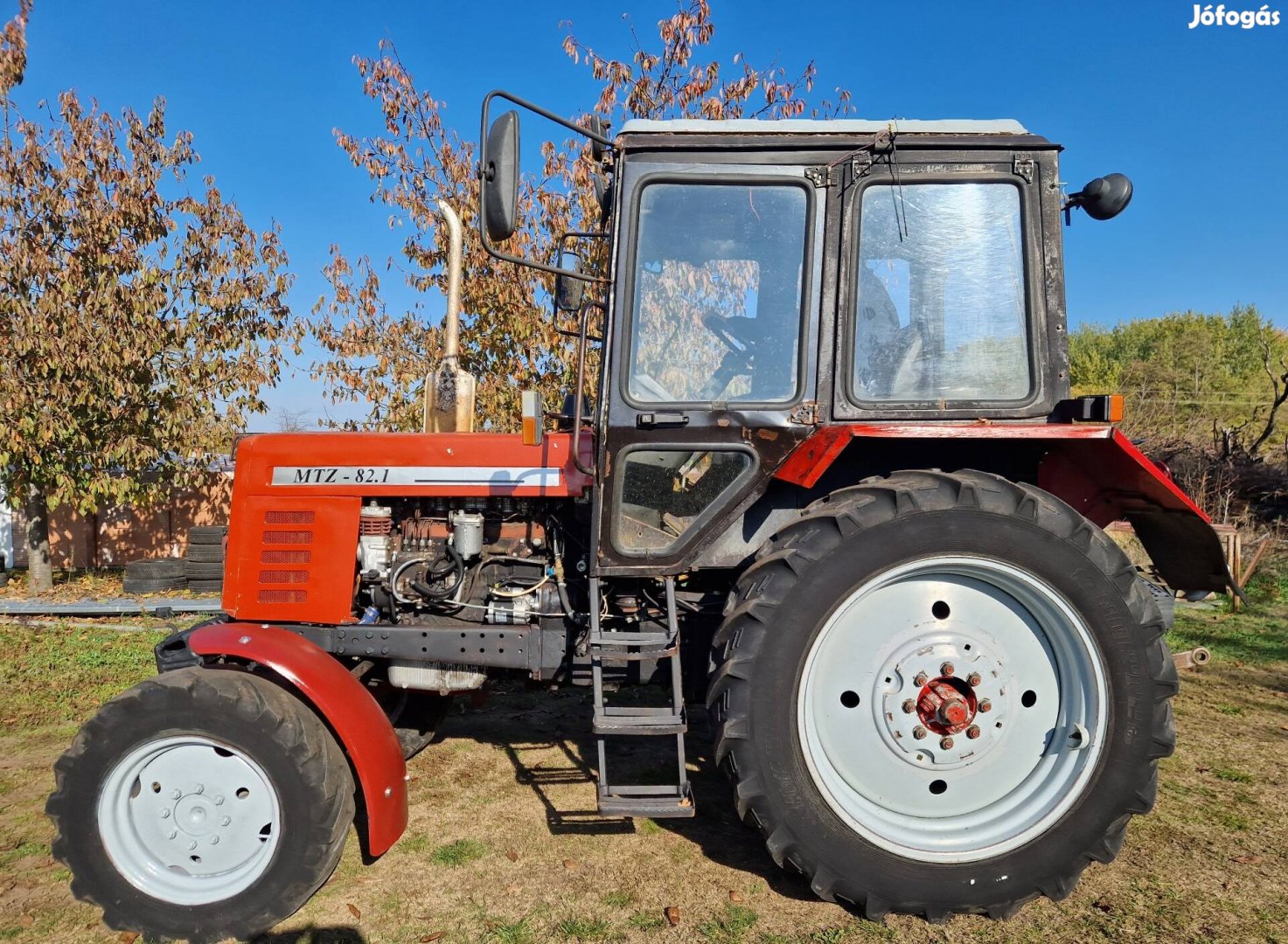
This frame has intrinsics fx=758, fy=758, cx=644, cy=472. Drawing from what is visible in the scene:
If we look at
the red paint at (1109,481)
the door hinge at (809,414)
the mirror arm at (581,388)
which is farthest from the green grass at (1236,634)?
the mirror arm at (581,388)

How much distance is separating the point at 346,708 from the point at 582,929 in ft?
3.49

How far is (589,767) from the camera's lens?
145 inches

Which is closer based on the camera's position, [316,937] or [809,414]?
[316,937]

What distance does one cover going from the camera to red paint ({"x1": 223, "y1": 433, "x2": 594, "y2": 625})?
3.03 m

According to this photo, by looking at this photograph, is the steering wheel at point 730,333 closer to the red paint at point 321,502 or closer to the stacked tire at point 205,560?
the red paint at point 321,502

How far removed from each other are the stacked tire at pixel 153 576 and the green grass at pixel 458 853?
20.9ft

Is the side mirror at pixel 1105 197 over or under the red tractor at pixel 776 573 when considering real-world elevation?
over

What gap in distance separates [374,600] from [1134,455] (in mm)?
2911

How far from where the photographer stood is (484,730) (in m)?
4.17

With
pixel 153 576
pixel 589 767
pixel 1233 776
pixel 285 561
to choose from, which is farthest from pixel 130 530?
pixel 1233 776

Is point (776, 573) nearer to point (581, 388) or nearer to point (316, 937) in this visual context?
point (581, 388)

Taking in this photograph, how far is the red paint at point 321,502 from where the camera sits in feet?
9.95

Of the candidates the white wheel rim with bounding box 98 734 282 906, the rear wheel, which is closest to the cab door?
the rear wheel

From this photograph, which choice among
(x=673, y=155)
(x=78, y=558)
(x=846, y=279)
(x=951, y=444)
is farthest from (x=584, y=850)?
(x=78, y=558)
